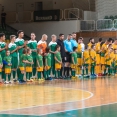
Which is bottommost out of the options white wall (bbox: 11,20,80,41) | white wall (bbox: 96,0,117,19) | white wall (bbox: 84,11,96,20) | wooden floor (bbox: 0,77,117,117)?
wooden floor (bbox: 0,77,117,117)

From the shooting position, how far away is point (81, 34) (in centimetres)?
3169

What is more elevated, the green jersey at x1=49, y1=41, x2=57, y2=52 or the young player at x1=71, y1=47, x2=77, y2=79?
the green jersey at x1=49, y1=41, x2=57, y2=52

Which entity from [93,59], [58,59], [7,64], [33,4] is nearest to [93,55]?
[93,59]

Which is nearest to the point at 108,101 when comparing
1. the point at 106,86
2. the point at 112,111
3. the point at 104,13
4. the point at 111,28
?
the point at 112,111

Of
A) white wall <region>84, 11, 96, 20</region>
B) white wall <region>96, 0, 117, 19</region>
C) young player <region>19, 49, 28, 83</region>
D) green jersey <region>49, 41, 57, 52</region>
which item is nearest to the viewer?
young player <region>19, 49, 28, 83</region>

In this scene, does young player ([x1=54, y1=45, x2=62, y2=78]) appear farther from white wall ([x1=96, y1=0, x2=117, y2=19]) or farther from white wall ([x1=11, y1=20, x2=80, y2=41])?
white wall ([x1=96, y1=0, x2=117, y2=19])

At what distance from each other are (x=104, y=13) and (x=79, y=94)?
20094 millimetres

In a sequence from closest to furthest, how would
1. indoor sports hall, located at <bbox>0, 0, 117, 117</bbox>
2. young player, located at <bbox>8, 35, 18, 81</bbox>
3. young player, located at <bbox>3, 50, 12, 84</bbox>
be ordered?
indoor sports hall, located at <bbox>0, 0, 117, 117</bbox> → young player, located at <bbox>3, 50, 12, 84</bbox> → young player, located at <bbox>8, 35, 18, 81</bbox>

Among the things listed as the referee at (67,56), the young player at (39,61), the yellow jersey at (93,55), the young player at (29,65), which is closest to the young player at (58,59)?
the referee at (67,56)

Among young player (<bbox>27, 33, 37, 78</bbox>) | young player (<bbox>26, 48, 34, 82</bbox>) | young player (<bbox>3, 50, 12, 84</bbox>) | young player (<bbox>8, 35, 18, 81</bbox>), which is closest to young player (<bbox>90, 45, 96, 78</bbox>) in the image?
young player (<bbox>27, 33, 37, 78</bbox>)

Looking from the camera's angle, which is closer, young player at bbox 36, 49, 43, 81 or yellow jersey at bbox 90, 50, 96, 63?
young player at bbox 36, 49, 43, 81

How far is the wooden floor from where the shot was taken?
1021cm

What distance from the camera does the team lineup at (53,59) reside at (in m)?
17.1

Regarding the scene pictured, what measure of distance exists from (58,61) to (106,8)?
14949mm
